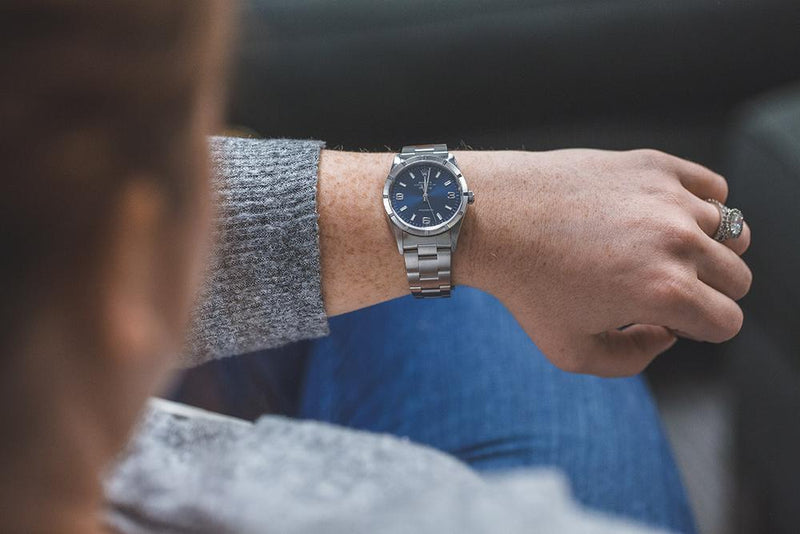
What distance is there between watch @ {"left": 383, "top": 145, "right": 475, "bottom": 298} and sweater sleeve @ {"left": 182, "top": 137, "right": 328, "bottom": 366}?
0.08 meters

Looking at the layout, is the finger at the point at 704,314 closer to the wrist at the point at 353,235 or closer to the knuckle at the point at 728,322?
the knuckle at the point at 728,322

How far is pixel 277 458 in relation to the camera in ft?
1.67

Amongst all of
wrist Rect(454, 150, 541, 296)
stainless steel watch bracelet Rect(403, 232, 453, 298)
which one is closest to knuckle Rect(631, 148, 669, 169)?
wrist Rect(454, 150, 541, 296)

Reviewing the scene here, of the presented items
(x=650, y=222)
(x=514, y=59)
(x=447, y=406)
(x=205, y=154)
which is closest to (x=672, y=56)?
(x=514, y=59)

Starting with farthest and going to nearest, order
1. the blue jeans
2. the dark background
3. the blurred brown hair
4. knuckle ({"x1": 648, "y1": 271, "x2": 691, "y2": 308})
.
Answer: the dark background < the blue jeans < knuckle ({"x1": 648, "y1": 271, "x2": 691, "y2": 308}) < the blurred brown hair

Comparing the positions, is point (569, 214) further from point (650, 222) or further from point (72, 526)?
point (72, 526)

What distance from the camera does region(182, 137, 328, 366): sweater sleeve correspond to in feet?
2.33

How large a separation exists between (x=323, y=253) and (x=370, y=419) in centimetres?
21

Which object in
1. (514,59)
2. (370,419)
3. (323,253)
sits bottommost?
(370,419)

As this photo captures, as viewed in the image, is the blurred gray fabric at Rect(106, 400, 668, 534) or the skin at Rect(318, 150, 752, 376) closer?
the blurred gray fabric at Rect(106, 400, 668, 534)

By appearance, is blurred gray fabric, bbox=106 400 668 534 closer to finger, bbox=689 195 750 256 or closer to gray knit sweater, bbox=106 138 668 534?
gray knit sweater, bbox=106 138 668 534

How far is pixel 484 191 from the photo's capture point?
743 millimetres

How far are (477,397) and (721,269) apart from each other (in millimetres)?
288

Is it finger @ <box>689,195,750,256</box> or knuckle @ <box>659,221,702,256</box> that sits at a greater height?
finger @ <box>689,195,750,256</box>
